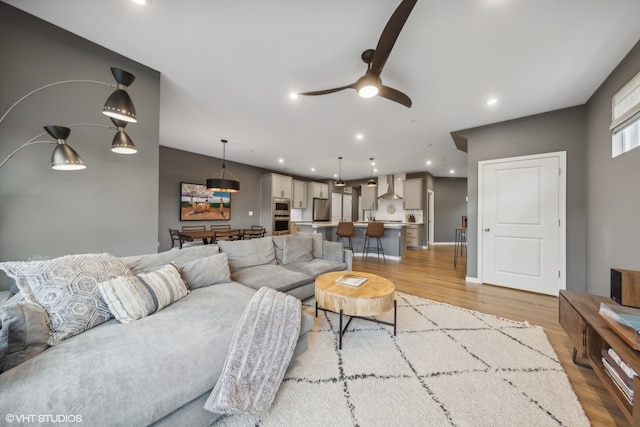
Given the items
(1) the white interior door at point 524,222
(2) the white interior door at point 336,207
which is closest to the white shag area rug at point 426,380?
(1) the white interior door at point 524,222

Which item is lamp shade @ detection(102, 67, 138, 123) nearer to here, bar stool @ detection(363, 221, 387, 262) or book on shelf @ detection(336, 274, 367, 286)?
book on shelf @ detection(336, 274, 367, 286)

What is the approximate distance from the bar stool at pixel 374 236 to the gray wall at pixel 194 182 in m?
3.60

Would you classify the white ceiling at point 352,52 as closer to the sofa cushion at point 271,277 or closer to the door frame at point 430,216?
the sofa cushion at point 271,277

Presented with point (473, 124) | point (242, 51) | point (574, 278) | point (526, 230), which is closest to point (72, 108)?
point (242, 51)

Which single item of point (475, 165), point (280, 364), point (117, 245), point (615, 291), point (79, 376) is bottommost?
point (280, 364)

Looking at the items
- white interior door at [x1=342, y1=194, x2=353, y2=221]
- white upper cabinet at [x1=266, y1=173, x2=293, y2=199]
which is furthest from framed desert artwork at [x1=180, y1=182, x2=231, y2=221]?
white interior door at [x1=342, y1=194, x2=353, y2=221]

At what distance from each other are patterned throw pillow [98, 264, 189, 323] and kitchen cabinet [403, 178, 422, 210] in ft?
24.0

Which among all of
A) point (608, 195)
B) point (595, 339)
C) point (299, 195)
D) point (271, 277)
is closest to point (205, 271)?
point (271, 277)

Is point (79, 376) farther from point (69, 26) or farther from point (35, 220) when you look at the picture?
point (69, 26)

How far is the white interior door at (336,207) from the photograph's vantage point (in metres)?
9.21

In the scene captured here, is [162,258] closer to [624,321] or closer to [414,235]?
[624,321]

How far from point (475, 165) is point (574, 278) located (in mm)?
2059

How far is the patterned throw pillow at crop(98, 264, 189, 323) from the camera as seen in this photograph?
1.43m

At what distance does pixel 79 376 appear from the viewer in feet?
3.08
